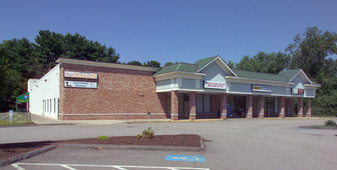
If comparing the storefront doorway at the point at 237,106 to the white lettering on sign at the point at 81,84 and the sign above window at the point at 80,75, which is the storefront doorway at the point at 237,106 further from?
the sign above window at the point at 80,75

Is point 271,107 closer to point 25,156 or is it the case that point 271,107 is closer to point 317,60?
point 317,60

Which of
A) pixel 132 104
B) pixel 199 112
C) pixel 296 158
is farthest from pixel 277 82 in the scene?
pixel 296 158

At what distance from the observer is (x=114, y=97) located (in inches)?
1186

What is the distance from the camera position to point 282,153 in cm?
1092

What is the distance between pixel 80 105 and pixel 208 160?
21.5 metres

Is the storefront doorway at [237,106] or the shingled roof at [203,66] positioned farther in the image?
the storefront doorway at [237,106]

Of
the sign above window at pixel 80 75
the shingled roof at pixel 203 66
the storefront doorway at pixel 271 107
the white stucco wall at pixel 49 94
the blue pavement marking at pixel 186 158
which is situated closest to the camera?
the blue pavement marking at pixel 186 158

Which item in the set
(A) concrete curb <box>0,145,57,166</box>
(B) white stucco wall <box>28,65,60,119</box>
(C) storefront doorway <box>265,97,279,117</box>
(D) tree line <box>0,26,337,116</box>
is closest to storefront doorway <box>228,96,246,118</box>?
(C) storefront doorway <box>265,97,279,117</box>

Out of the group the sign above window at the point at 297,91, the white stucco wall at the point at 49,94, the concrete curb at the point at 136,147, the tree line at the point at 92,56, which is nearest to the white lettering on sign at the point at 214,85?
the sign above window at the point at 297,91

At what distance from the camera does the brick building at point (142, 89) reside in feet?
91.6

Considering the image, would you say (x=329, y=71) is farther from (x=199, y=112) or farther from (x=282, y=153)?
(x=282, y=153)

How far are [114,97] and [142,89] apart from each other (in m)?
3.63

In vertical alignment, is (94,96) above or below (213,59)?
below

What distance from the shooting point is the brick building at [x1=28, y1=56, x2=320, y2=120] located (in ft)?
91.6
